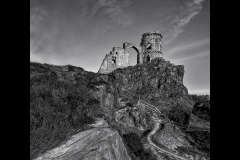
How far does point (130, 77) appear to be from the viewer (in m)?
31.0

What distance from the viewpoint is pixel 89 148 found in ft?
11.1

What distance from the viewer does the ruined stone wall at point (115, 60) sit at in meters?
36.0

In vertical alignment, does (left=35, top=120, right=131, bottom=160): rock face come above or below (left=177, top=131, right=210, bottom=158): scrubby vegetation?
above

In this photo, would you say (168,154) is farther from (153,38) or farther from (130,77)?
(153,38)

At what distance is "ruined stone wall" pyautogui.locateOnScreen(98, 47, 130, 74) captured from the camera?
35969mm

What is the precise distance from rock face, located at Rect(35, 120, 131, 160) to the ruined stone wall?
31369mm

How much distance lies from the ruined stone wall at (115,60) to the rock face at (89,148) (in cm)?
3137

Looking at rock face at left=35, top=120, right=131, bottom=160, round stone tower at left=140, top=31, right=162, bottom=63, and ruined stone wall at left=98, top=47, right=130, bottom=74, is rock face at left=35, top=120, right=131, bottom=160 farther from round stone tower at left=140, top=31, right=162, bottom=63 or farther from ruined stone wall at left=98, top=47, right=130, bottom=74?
round stone tower at left=140, top=31, right=162, bottom=63

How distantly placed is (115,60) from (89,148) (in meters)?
A: 34.8

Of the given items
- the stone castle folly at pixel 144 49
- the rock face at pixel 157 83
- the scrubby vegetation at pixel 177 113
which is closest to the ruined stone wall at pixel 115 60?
the stone castle folly at pixel 144 49

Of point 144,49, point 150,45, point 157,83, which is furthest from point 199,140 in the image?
point 150,45

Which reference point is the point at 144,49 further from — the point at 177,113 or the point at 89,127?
the point at 89,127

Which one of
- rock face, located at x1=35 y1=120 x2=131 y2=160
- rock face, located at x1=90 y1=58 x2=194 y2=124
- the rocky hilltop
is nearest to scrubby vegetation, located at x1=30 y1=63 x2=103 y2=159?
the rocky hilltop
